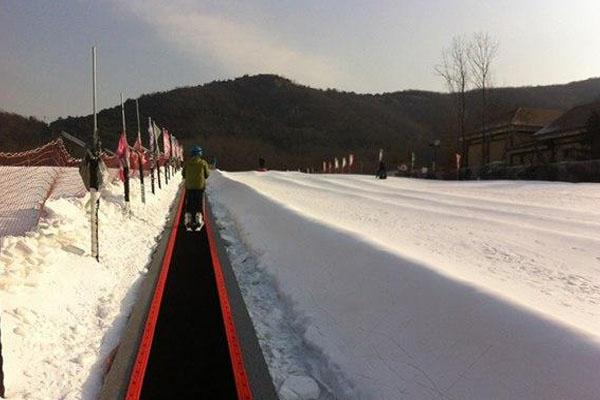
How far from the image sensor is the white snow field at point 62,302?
16.4 ft

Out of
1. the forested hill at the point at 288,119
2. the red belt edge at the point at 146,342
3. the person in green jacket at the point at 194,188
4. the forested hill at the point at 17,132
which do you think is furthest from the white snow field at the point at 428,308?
the forested hill at the point at 288,119

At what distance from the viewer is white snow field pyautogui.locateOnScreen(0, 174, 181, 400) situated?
501cm

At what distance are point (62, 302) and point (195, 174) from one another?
28.1 feet

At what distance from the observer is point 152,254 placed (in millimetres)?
11141

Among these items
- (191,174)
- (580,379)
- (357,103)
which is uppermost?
(357,103)

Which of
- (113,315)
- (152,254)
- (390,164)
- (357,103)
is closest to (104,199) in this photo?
(152,254)

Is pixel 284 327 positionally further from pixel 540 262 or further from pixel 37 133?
pixel 37 133

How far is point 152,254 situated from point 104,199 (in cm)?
544

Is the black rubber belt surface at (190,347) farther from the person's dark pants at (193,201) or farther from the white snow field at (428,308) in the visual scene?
the person's dark pants at (193,201)

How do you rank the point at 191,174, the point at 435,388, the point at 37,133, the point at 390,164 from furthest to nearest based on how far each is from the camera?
the point at 390,164 < the point at 37,133 < the point at 191,174 < the point at 435,388

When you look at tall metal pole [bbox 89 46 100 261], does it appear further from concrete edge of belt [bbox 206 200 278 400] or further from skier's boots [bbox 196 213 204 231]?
skier's boots [bbox 196 213 204 231]

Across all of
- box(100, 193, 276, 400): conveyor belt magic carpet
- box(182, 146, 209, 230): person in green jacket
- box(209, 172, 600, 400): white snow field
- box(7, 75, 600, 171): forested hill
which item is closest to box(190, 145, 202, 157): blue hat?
box(182, 146, 209, 230): person in green jacket

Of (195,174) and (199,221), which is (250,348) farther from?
(195,174)

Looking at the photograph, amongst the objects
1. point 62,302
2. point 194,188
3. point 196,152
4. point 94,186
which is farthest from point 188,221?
point 62,302
